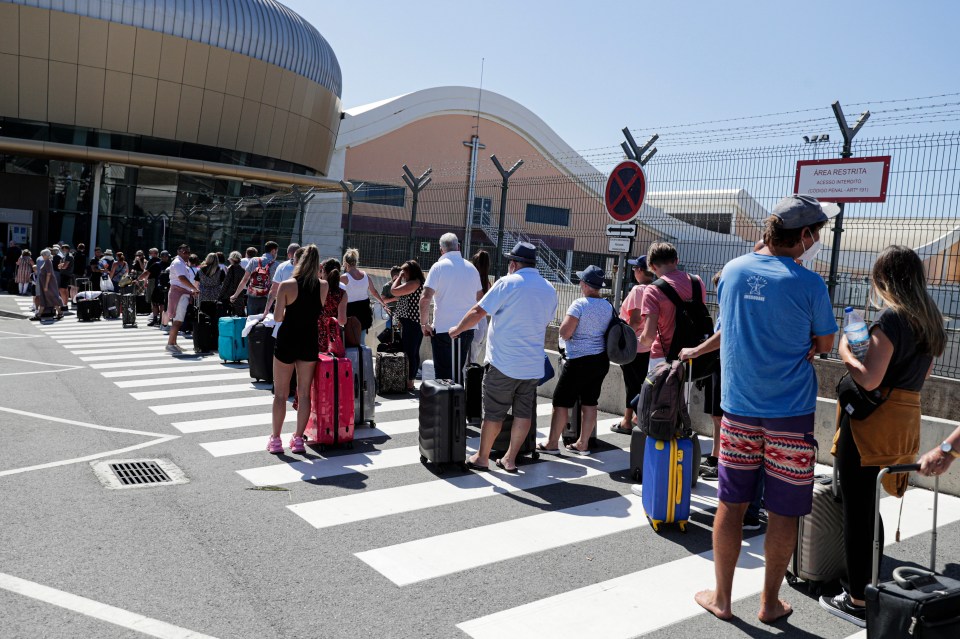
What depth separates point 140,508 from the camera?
17.0ft

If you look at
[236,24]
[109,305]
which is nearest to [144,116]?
[236,24]

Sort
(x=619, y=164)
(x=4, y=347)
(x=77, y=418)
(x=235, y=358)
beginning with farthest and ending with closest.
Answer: (x=4, y=347) < (x=235, y=358) < (x=619, y=164) < (x=77, y=418)

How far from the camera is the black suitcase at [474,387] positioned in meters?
7.74

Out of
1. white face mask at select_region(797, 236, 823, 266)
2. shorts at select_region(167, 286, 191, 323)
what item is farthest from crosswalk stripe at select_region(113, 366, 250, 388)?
white face mask at select_region(797, 236, 823, 266)

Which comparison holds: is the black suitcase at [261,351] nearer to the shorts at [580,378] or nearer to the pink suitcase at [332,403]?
the pink suitcase at [332,403]

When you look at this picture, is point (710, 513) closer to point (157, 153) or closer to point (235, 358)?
point (235, 358)

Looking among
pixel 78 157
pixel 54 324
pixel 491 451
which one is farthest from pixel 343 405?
pixel 78 157

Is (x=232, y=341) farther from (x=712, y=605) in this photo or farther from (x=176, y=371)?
(x=712, y=605)

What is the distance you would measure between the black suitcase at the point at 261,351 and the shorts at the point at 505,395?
4.62 m

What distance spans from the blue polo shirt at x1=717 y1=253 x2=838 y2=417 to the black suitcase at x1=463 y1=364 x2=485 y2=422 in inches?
163

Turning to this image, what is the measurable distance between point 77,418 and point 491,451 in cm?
435

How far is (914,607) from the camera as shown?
2.80 meters

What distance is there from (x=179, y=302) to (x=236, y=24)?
25.3 m

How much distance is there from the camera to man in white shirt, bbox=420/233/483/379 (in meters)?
8.06
